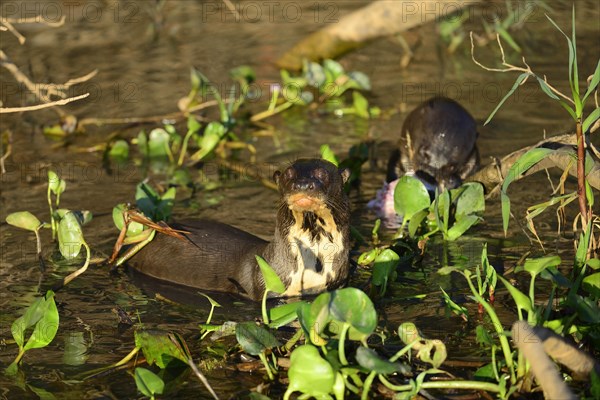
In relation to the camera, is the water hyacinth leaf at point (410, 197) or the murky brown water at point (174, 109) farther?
the water hyacinth leaf at point (410, 197)

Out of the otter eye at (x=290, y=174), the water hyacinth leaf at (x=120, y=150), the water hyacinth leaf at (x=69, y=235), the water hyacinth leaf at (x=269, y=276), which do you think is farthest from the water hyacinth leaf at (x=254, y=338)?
the water hyacinth leaf at (x=120, y=150)

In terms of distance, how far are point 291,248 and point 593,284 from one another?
54.7 inches

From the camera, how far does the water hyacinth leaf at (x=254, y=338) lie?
163 inches

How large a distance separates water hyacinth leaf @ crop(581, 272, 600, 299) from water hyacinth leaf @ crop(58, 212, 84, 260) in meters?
2.39

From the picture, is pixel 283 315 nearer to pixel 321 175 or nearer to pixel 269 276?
pixel 269 276

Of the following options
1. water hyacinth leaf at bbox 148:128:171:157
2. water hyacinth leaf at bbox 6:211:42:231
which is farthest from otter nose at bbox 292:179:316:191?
water hyacinth leaf at bbox 148:128:171:157

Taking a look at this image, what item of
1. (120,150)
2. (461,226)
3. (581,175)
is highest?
(581,175)

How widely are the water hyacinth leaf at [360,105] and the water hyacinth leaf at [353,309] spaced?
4.44 metres

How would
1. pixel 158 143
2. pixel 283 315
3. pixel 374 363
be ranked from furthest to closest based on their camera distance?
1. pixel 158 143
2. pixel 283 315
3. pixel 374 363

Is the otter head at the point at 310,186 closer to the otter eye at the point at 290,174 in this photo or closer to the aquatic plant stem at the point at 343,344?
the otter eye at the point at 290,174

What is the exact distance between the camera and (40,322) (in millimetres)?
4363

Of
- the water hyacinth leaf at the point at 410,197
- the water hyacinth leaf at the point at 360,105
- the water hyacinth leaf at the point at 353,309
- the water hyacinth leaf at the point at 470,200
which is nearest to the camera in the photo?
the water hyacinth leaf at the point at 353,309

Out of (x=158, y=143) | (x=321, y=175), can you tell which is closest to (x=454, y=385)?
(x=321, y=175)

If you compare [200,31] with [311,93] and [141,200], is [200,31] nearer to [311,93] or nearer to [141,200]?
[311,93]
